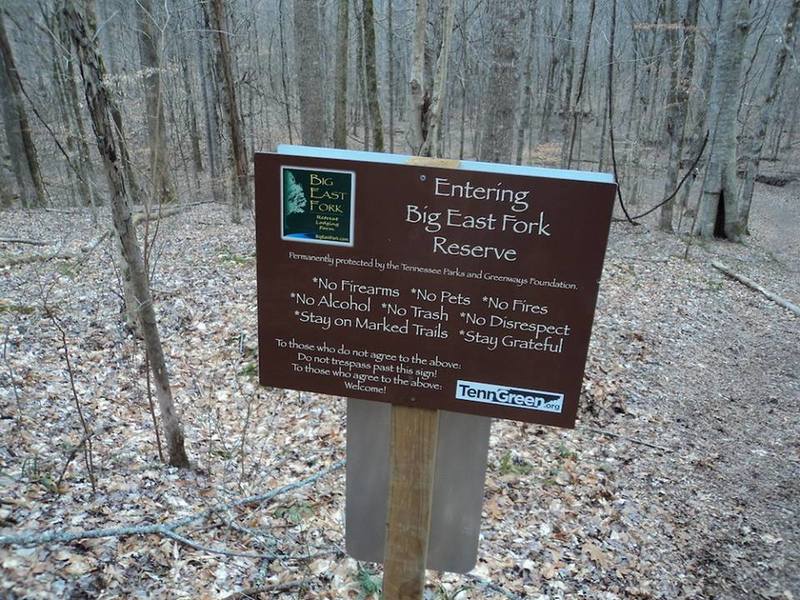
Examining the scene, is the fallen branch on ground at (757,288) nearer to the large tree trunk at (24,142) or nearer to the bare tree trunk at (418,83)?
the bare tree trunk at (418,83)

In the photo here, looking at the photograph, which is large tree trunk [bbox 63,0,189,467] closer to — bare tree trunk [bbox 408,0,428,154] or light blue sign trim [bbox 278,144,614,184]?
light blue sign trim [bbox 278,144,614,184]

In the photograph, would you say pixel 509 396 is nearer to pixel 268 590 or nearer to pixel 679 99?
pixel 268 590

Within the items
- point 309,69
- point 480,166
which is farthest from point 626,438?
point 309,69

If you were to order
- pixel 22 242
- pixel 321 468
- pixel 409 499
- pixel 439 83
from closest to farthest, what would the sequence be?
pixel 409 499 → pixel 321 468 → pixel 439 83 → pixel 22 242

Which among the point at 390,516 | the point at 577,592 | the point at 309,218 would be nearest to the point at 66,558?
the point at 390,516

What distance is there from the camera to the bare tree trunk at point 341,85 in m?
10.9

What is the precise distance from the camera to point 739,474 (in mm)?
5039

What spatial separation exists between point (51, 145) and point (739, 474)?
86.3 ft

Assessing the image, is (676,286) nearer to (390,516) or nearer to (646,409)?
(646,409)

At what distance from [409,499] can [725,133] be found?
14.4 metres

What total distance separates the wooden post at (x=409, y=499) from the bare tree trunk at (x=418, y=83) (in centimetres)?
577

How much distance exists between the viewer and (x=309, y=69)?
30.1 ft

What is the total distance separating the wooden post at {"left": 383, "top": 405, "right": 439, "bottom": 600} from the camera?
2049mm

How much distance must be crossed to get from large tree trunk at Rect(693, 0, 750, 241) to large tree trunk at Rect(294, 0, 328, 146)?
9416mm
